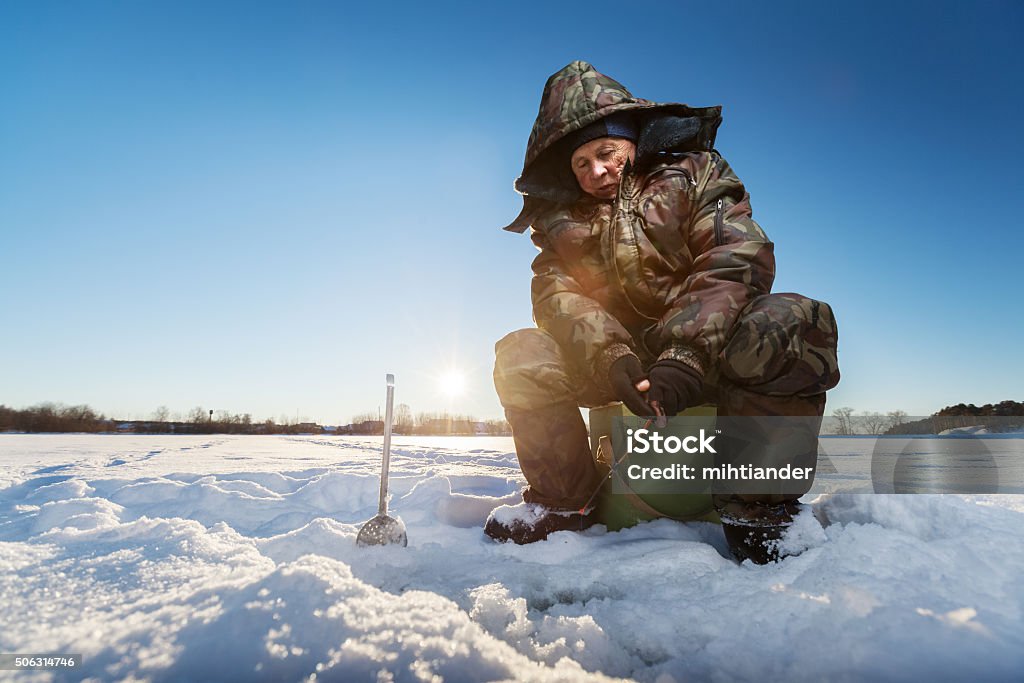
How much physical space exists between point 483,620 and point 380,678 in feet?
1.06

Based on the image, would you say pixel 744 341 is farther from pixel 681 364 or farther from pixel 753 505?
pixel 753 505

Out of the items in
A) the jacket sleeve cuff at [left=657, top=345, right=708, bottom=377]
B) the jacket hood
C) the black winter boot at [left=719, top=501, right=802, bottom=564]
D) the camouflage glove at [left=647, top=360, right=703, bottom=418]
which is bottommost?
the black winter boot at [left=719, top=501, right=802, bottom=564]

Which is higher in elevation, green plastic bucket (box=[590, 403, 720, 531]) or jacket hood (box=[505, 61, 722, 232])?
jacket hood (box=[505, 61, 722, 232])

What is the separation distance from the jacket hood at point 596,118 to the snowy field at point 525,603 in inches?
58.1

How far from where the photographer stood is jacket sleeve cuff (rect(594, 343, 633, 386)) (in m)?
1.51

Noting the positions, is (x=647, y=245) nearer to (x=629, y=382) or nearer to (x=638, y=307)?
(x=638, y=307)

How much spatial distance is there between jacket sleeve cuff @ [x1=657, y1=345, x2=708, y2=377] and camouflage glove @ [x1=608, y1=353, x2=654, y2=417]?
0.33ft

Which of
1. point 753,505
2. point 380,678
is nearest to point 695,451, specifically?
point 753,505

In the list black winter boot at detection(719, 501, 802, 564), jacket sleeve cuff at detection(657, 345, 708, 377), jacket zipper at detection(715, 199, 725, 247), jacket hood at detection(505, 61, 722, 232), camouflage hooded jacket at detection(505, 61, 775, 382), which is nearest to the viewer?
black winter boot at detection(719, 501, 802, 564)

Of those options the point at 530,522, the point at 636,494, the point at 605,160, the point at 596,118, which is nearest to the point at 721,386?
the point at 636,494

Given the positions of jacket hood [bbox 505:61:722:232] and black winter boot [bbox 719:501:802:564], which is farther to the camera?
jacket hood [bbox 505:61:722:232]

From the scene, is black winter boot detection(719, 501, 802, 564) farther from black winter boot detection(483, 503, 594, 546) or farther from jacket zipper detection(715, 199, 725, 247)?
jacket zipper detection(715, 199, 725, 247)

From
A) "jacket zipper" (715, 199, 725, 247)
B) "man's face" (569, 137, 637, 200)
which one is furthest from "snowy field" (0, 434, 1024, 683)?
"man's face" (569, 137, 637, 200)

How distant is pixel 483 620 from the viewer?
91 cm
